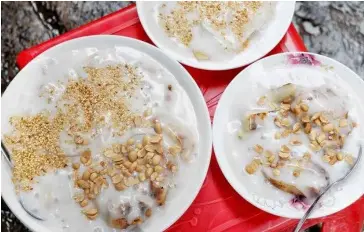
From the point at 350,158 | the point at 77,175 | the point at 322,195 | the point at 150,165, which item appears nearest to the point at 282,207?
the point at 322,195

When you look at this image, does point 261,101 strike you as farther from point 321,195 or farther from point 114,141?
point 114,141

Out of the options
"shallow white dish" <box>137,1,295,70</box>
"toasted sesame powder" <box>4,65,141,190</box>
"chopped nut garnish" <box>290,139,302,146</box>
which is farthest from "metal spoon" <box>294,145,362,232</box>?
"toasted sesame powder" <box>4,65,141,190</box>

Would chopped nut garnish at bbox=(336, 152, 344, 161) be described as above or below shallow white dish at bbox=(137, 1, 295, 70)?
below

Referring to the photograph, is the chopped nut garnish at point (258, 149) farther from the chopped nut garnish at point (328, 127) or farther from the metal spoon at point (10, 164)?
the metal spoon at point (10, 164)

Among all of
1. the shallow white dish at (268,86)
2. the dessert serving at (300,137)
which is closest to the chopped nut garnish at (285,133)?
the dessert serving at (300,137)

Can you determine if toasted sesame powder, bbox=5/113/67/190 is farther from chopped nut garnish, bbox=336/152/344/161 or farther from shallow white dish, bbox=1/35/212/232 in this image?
chopped nut garnish, bbox=336/152/344/161

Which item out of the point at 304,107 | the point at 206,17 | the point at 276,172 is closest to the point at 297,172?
the point at 276,172

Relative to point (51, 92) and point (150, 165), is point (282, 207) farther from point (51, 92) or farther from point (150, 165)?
point (51, 92)

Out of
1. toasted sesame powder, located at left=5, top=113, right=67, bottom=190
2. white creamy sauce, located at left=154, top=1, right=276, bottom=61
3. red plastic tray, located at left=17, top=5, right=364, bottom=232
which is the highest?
white creamy sauce, located at left=154, top=1, right=276, bottom=61
